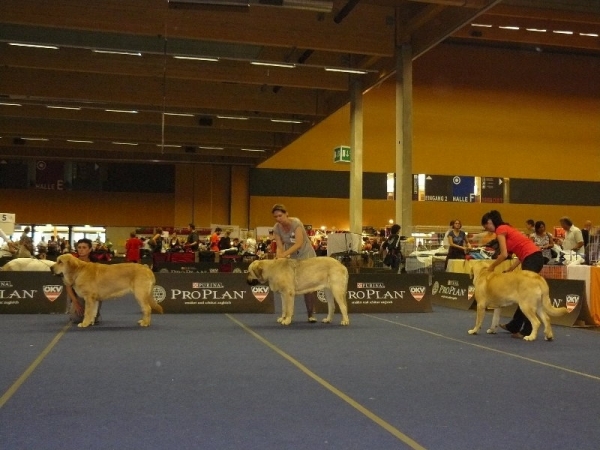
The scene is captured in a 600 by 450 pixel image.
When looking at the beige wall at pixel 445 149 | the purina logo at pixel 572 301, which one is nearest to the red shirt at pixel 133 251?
the beige wall at pixel 445 149

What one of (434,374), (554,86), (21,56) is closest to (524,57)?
(554,86)

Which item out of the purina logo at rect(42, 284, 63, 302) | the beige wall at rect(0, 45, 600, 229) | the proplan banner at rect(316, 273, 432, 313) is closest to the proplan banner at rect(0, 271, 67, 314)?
the purina logo at rect(42, 284, 63, 302)

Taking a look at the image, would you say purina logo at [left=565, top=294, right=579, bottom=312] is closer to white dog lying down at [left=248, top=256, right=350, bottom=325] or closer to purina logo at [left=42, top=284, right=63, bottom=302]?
white dog lying down at [left=248, top=256, right=350, bottom=325]

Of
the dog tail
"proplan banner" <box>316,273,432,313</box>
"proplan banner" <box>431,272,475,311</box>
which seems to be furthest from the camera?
"proplan banner" <box>431,272,475,311</box>

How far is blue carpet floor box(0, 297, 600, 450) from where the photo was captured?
445 centimetres

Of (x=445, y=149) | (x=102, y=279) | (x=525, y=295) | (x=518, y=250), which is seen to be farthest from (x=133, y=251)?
(x=445, y=149)

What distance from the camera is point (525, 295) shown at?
9.16 m

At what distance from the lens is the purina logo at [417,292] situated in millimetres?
13703

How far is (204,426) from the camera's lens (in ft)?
15.3

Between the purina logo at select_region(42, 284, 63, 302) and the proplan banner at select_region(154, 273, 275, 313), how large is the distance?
5.64ft

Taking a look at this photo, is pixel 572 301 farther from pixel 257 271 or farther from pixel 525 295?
pixel 257 271

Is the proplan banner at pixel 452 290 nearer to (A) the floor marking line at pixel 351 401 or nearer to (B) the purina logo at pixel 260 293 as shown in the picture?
(B) the purina logo at pixel 260 293

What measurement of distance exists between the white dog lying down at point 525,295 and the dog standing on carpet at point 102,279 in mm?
4775

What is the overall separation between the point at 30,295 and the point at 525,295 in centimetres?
851
